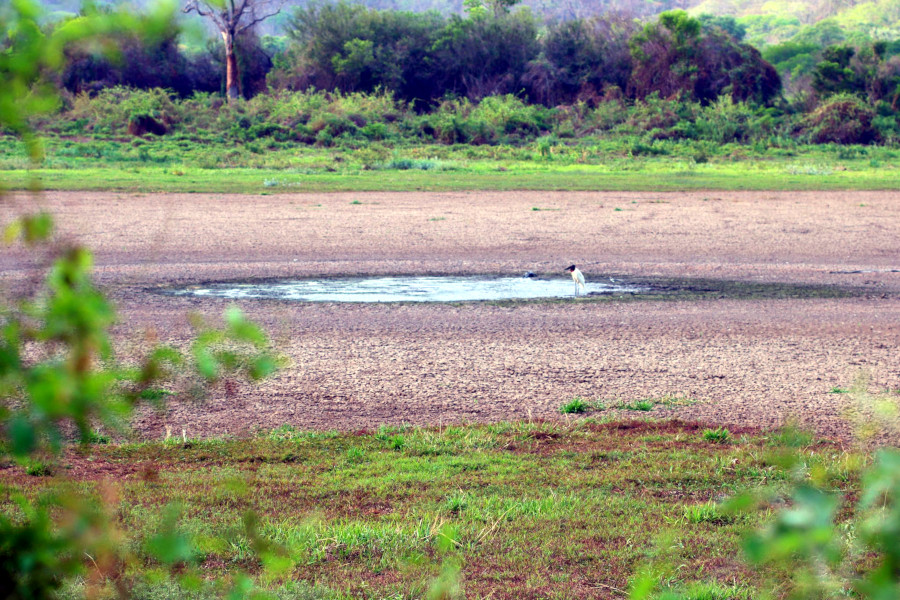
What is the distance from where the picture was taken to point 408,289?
13.3m

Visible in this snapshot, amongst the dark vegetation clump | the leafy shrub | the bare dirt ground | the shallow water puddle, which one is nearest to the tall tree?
the dark vegetation clump

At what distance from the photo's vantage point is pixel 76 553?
72.9 inches

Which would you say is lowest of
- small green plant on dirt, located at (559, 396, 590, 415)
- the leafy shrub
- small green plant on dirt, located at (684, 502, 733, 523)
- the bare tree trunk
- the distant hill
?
small green plant on dirt, located at (559, 396, 590, 415)

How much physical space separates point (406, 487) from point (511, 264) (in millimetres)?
9862

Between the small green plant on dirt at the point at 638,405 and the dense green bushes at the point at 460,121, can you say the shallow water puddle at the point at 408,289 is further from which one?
the dense green bushes at the point at 460,121

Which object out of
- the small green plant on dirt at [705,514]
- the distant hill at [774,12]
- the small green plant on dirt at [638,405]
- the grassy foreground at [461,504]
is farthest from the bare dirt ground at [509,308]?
the distant hill at [774,12]

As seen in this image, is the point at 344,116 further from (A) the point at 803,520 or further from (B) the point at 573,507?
(A) the point at 803,520

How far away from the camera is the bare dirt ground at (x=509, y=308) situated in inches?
311

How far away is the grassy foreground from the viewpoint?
15.0 feet

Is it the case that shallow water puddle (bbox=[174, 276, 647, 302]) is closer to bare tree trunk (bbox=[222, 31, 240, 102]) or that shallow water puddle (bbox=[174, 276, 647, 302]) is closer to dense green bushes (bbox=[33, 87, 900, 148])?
dense green bushes (bbox=[33, 87, 900, 148])

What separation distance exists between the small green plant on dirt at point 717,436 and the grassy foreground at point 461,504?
0.02 m

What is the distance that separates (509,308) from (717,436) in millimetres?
5328

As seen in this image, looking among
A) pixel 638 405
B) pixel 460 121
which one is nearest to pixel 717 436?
pixel 638 405

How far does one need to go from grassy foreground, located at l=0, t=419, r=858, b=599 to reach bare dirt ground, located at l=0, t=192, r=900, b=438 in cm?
71
